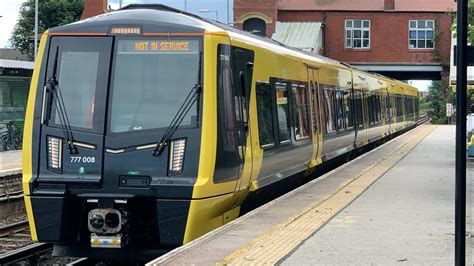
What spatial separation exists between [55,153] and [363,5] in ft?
158

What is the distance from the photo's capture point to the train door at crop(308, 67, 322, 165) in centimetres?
1279

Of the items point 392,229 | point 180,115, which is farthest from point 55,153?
point 392,229

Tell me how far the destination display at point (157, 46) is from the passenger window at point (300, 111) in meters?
4.13

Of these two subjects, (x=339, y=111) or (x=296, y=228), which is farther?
(x=339, y=111)

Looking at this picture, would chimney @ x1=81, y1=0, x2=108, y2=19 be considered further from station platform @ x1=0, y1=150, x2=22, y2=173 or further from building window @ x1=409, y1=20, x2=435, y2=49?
station platform @ x1=0, y1=150, x2=22, y2=173

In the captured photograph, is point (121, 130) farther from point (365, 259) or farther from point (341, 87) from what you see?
point (341, 87)

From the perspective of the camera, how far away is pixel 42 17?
7481cm

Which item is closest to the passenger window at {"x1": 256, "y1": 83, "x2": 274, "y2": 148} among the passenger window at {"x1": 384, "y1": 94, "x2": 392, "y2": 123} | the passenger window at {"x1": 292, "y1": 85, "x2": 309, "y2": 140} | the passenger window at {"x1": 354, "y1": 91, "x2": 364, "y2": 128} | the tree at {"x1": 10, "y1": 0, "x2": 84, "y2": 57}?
the passenger window at {"x1": 292, "y1": 85, "x2": 309, "y2": 140}

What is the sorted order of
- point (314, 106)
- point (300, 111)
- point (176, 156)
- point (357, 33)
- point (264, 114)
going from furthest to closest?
point (357, 33) → point (314, 106) → point (300, 111) → point (264, 114) → point (176, 156)

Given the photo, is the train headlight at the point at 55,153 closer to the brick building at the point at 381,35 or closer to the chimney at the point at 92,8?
the brick building at the point at 381,35

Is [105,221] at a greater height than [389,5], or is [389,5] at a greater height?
[389,5]

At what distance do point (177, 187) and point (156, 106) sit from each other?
3.23 feet

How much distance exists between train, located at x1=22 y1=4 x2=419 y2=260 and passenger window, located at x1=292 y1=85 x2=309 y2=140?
337 cm

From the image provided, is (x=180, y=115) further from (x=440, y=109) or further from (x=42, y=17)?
(x=42, y=17)
